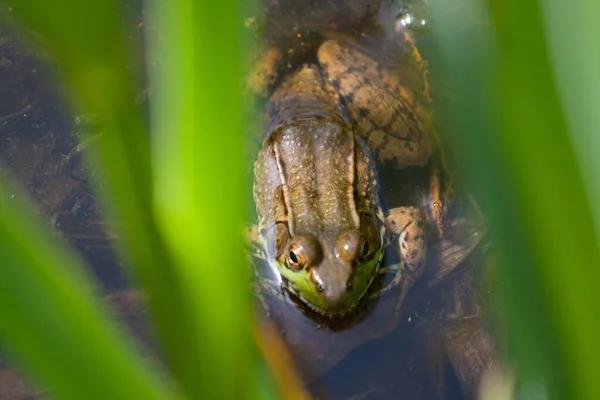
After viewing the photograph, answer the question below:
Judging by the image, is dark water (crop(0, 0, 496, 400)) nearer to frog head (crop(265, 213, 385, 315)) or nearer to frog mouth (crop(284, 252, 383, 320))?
frog mouth (crop(284, 252, 383, 320))

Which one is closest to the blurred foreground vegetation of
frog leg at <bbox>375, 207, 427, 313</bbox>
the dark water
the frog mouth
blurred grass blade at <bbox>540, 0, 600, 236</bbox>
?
blurred grass blade at <bbox>540, 0, 600, 236</bbox>

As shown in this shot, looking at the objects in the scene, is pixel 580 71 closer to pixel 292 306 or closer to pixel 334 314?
pixel 334 314

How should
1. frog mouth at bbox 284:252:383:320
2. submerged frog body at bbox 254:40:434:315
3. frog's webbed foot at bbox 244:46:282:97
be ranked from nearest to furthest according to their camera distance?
1. submerged frog body at bbox 254:40:434:315
2. frog mouth at bbox 284:252:383:320
3. frog's webbed foot at bbox 244:46:282:97

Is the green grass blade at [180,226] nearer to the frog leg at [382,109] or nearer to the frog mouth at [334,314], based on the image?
the frog mouth at [334,314]

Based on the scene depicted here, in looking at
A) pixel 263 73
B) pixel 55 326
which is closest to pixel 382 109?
pixel 263 73

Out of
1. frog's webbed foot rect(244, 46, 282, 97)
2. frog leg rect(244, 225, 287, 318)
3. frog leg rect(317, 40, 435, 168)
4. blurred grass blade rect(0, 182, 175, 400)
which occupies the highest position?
frog's webbed foot rect(244, 46, 282, 97)

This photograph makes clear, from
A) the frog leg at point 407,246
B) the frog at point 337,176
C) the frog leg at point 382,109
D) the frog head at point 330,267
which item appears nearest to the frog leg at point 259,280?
the frog at point 337,176

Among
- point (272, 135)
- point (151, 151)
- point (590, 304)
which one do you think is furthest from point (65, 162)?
point (590, 304)
